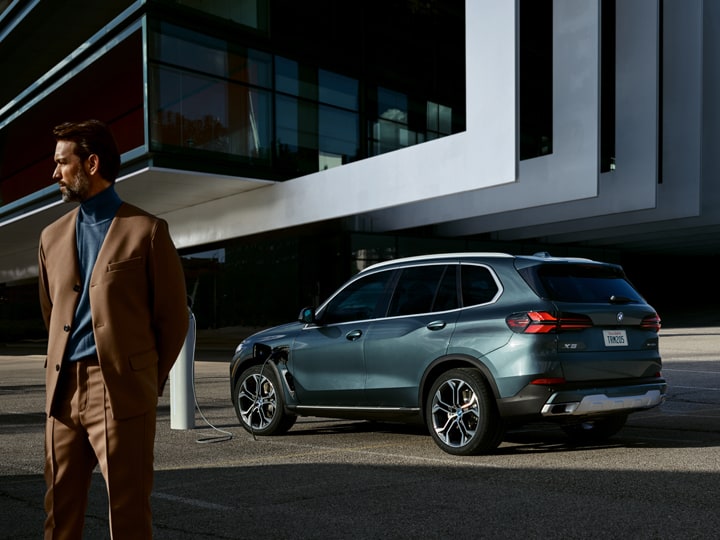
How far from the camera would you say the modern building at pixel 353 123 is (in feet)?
67.8

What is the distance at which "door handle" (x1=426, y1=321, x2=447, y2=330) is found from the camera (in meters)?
8.03

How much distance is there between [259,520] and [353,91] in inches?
902

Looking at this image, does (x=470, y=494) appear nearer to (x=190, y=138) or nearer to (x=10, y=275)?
(x=190, y=138)

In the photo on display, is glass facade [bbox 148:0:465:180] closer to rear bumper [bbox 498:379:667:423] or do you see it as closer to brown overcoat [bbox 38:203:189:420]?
rear bumper [bbox 498:379:667:423]

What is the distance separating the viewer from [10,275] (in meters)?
43.4

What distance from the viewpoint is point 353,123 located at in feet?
87.3

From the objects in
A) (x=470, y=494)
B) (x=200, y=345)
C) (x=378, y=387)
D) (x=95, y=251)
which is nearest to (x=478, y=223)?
(x=200, y=345)

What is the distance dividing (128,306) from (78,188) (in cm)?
50

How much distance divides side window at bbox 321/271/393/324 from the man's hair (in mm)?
5409

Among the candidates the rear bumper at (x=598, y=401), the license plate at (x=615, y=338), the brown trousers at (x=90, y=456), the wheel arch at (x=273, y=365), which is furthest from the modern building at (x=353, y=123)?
the brown trousers at (x=90, y=456)

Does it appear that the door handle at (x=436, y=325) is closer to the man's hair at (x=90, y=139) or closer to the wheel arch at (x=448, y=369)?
the wheel arch at (x=448, y=369)

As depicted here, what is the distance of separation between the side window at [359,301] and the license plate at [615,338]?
2147 millimetres

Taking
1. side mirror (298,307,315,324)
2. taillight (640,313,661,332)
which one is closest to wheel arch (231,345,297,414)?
side mirror (298,307,315,324)

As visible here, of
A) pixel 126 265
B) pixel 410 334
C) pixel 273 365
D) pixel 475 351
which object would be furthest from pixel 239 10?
pixel 126 265
